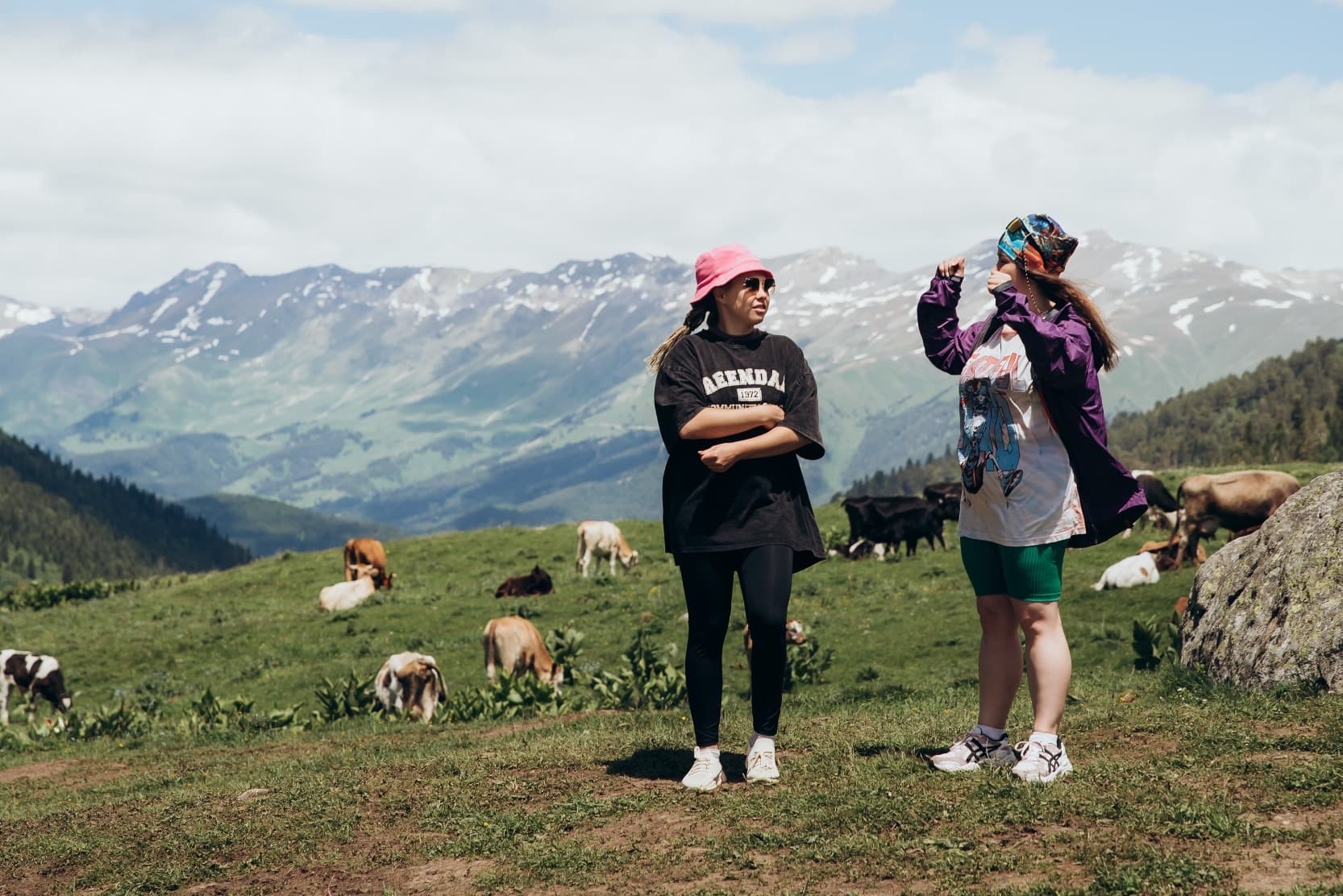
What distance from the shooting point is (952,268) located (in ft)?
27.1

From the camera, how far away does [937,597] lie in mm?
24703

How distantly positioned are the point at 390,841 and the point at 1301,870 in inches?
203

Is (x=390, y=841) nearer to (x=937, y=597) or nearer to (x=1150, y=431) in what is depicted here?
(x=937, y=597)

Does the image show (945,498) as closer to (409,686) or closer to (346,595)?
(346,595)

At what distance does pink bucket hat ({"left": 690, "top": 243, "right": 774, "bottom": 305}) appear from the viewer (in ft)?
27.3

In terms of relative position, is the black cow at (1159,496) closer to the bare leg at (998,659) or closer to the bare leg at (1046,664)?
the bare leg at (998,659)

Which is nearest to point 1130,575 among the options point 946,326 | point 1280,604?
point 1280,604

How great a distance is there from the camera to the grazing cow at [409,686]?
696 inches

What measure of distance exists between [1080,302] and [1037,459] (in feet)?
3.40

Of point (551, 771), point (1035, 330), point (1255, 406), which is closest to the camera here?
point (1035, 330)

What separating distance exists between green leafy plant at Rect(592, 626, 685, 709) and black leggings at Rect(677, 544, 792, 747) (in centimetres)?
668

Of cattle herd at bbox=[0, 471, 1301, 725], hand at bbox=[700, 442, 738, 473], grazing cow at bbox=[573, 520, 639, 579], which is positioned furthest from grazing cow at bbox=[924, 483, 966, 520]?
hand at bbox=[700, 442, 738, 473]

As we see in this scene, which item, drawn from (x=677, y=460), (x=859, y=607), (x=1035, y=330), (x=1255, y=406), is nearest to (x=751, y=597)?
(x=677, y=460)

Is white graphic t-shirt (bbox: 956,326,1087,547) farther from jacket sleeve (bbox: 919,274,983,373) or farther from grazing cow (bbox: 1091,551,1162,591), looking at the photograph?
grazing cow (bbox: 1091,551,1162,591)
